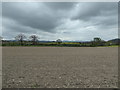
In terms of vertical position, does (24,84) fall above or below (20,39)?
below

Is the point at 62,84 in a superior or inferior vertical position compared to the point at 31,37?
inferior

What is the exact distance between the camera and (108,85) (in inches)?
146

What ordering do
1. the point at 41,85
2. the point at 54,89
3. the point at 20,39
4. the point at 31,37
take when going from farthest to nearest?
the point at 31,37
the point at 20,39
the point at 41,85
the point at 54,89

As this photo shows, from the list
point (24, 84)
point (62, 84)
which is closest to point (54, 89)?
point (62, 84)

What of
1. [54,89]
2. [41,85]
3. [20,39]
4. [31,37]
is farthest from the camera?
[31,37]

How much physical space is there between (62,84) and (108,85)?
176cm

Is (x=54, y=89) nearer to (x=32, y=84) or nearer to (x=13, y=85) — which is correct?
(x=32, y=84)

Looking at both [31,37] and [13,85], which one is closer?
[13,85]

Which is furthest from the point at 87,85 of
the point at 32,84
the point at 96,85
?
the point at 32,84

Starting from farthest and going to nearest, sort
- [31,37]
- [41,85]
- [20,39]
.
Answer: [31,37] → [20,39] → [41,85]

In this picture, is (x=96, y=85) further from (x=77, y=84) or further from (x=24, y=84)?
(x=24, y=84)

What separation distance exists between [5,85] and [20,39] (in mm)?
62612

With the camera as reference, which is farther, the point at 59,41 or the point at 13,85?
the point at 59,41

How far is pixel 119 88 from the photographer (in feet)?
11.1
